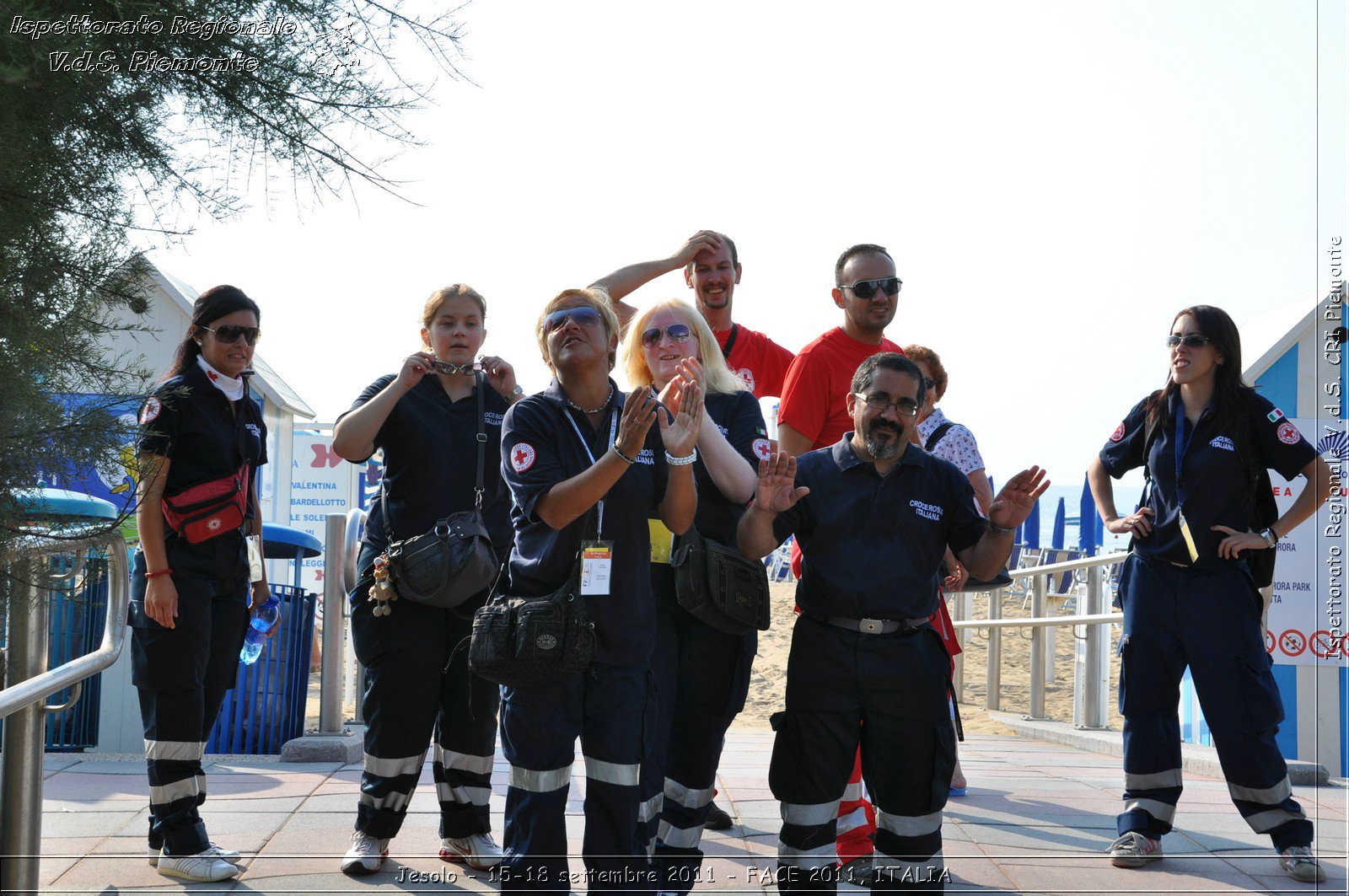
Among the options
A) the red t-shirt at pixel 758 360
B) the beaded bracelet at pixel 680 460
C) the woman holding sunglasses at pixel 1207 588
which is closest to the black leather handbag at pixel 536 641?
the beaded bracelet at pixel 680 460

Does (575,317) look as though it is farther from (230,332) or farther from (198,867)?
(198,867)

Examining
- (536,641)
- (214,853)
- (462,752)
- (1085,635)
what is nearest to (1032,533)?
(1085,635)

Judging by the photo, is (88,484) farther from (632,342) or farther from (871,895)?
(871,895)

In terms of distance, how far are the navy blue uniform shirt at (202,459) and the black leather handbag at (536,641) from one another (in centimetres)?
143

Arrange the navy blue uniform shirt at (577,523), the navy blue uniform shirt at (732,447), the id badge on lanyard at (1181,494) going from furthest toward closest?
the id badge on lanyard at (1181,494)
the navy blue uniform shirt at (732,447)
the navy blue uniform shirt at (577,523)

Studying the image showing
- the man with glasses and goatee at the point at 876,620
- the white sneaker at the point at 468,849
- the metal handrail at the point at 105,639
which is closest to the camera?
the metal handrail at the point at 105,639

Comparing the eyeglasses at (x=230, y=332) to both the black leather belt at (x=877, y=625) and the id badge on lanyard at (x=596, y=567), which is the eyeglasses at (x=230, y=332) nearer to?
the id badge on lanyard at (x=596, y=567)

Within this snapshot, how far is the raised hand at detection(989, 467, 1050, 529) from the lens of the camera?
359 cm

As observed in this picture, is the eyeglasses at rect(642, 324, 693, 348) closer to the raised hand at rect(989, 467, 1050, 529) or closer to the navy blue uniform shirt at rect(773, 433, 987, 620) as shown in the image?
the navy blue uniform shirt at rect(773, 433, 987, 620)

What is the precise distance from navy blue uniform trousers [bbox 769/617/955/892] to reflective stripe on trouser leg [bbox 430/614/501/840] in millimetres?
1162

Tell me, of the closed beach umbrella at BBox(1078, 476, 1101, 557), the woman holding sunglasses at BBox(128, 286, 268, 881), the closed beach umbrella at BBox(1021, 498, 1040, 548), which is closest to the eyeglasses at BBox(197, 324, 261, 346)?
the woman holding sunglasses at BBox(128, 286, 268, 881)

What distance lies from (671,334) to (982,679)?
42.2ft

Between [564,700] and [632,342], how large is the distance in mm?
1348

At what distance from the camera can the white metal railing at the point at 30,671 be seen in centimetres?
351
